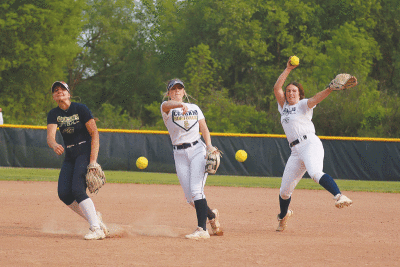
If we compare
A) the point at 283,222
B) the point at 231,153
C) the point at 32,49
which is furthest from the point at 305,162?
the point at 32,49

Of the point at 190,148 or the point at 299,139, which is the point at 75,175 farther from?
the point at 299,139

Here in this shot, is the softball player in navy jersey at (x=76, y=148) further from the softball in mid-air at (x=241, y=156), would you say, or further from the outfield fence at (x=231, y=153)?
the outfield fence at (x=231, y=153)

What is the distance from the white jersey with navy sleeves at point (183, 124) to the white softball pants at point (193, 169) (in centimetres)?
11

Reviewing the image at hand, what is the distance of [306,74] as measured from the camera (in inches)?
1442

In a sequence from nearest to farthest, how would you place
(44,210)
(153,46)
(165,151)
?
(44,210)
(165,151)
(153,46)

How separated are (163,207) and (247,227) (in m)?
2.37

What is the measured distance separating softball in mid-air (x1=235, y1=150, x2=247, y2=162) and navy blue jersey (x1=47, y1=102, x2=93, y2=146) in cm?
1118

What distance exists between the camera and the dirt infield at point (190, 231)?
4395 mm

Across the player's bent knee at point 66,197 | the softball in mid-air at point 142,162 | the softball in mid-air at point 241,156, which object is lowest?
the softball in mid-air at point 142,162

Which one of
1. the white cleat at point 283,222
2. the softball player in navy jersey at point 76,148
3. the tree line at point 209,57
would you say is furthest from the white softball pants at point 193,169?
the tree line at point 209,57

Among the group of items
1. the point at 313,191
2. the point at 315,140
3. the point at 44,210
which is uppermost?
the point at 315,140

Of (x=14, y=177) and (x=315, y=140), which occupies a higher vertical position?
(x=315, y=140)

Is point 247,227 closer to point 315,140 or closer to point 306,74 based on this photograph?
point 315,140

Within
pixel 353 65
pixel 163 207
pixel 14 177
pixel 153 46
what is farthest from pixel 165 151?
pixel 153 46
